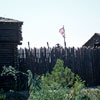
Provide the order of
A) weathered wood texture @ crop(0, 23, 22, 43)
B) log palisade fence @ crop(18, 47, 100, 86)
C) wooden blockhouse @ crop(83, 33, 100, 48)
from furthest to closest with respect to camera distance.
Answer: wooden blockhouse @ crop(83, 33, 100, 48) → log palisade fence @ crop(18, 47, 100, 86) → weathered wood texture @ crop(0, 23, 22, 43)

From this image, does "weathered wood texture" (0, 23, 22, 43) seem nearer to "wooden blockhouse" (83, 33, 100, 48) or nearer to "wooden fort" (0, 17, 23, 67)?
"wooden fort" (0, 17, 23, 67)

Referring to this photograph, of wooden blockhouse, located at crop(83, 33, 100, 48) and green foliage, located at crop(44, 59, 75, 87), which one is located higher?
wooden blockhouse, located at crop(83, 33, 100, 48)

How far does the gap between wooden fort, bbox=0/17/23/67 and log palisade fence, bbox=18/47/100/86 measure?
45 cm

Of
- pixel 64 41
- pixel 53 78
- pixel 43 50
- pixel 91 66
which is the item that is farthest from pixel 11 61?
pixel 64 41

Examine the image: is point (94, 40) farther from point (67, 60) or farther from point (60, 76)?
point (60, 76)

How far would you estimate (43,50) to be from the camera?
1237cm

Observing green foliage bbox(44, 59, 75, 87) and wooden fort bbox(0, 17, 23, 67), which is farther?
wooden fort bbox(0, 17, 23, 67)

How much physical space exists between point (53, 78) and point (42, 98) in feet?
3.08

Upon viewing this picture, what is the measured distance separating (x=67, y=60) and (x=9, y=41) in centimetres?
362

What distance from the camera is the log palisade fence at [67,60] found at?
1208 cm

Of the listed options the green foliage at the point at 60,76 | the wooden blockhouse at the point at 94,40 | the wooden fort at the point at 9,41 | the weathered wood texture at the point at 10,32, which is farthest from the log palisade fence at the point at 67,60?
the wooden blockhouse at the point at 94,40

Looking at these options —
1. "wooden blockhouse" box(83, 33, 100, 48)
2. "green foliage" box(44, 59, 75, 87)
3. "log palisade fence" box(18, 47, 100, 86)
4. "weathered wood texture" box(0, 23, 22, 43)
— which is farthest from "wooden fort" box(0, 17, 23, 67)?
"wooden blockhouse" box(83, 33, 100, 48)

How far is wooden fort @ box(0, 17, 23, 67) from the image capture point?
38.9ft

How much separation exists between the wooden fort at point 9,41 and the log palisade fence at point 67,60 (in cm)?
45
